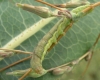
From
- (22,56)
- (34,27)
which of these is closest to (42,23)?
(34,27)

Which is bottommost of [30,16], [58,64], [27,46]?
[58,64]

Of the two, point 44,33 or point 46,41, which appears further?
point 44,33

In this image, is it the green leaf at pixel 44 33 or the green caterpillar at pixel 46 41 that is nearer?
the green caterpillar at pixel 46 41

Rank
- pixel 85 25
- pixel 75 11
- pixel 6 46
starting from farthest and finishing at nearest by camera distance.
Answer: pixel 85 25
pixel 6 46
pixel 75 11

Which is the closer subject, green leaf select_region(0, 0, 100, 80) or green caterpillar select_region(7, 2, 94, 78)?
green caterpillar select_region(7, 2, 94, 78)

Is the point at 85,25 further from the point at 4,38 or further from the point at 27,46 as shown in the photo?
the point at 4,38

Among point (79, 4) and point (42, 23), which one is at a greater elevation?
point (79, 4)

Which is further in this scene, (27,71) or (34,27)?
(34,27)

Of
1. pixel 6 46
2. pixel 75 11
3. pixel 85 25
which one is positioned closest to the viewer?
pixel 75 11
